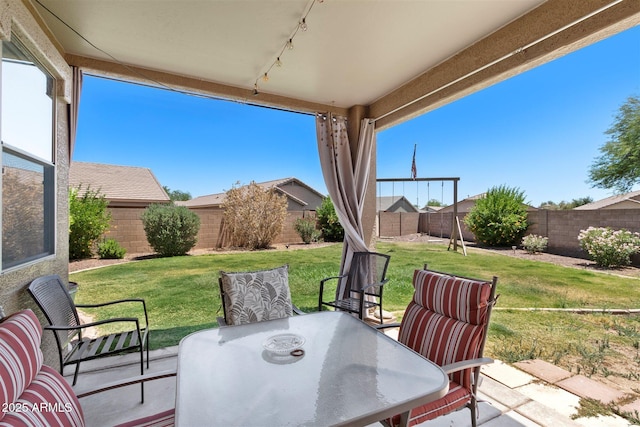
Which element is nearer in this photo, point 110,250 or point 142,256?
point 110,250

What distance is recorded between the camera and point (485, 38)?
2.19 metres

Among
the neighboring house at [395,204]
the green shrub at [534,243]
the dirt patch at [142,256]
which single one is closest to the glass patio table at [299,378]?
the dirt patch at [142,256]

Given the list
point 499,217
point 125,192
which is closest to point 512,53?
point 499,217

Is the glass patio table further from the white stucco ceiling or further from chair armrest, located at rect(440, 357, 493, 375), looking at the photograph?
the white stucco ceiling

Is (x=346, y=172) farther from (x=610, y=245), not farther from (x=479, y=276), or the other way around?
(x=610, y=245)

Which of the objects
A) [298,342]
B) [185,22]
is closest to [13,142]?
[185,22]

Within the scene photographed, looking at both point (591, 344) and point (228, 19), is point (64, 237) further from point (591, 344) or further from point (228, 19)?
point (591, 344)

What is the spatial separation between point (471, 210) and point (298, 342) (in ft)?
23.4

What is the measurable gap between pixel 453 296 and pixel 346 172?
2195mm

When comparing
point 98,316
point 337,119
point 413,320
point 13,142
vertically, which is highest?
point 337,119

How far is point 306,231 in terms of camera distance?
338 inches

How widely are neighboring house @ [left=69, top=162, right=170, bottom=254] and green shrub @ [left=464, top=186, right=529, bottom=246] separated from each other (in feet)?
26.0

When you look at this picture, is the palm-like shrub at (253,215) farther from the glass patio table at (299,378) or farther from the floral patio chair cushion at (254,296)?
the glass patio table at (299,378)

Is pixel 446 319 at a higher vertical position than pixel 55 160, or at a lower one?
lower
